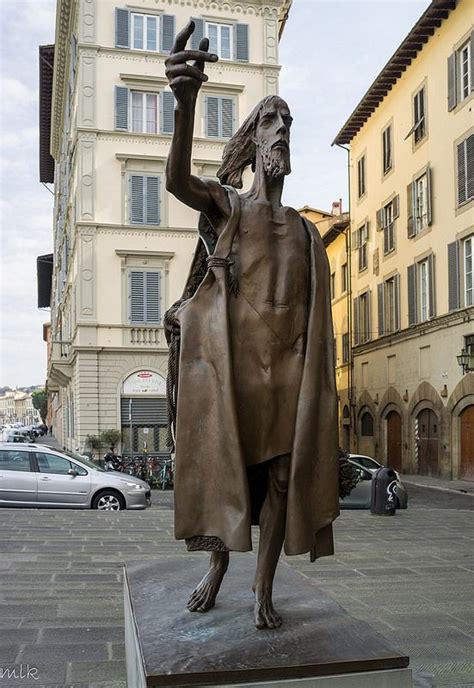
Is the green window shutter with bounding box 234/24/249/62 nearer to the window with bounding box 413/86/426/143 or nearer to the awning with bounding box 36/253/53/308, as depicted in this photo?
the window with bounding box 413/86/426/143

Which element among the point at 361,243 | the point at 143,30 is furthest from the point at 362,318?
the point at 143,30

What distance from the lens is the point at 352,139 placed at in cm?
3894

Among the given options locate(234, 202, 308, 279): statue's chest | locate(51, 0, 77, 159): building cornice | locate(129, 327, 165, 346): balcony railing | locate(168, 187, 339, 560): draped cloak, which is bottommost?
locate(168, 187, 339, 560): draped cloak

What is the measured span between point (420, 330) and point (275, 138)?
26.6 metres

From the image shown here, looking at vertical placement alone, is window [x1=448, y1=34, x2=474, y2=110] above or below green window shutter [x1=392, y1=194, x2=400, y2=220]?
above

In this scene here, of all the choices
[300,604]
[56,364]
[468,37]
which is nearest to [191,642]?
[300,604]

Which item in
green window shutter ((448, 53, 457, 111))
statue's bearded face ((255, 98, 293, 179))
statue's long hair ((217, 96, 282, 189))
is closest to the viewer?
statue's bearded face ((255, 98, 293, 179))

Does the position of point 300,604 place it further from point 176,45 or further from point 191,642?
point 176,45

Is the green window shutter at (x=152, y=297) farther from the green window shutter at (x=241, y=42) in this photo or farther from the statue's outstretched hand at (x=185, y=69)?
the statue's outstretched hand at (x=185, y=69)

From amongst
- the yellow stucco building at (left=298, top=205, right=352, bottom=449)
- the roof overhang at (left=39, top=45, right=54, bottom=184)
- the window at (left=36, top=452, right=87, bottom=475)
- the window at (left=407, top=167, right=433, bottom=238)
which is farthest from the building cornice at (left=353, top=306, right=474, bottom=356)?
the roof overhang at (left=39, top=45, right=54, bottom=184)

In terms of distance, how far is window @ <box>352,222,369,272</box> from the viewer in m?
36.8

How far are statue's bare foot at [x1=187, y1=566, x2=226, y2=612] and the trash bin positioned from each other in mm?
9524

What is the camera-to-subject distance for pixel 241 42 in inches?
1257

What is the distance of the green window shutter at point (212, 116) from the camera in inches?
1233
